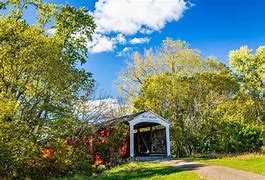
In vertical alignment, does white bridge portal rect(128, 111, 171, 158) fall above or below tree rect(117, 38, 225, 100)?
below

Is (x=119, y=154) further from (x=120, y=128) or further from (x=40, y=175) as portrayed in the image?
(x=40, y=175)

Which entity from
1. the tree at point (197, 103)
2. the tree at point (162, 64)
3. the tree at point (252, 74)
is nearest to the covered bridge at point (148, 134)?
the tree at point (197, 103)

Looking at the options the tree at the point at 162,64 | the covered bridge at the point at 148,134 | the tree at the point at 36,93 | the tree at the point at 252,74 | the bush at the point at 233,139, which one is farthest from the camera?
the tree at the point at 252,74

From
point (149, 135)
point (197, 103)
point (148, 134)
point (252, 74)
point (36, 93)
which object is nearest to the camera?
point (36, 93)

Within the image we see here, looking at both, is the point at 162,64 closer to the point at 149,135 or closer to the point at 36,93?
the point at 149,135

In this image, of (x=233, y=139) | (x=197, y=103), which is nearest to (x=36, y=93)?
(x=233, y=139)

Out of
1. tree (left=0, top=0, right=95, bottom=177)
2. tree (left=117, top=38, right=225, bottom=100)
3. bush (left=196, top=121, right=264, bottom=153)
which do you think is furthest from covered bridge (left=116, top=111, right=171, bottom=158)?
tree (left=117, top=38, right=225, bottom=100)

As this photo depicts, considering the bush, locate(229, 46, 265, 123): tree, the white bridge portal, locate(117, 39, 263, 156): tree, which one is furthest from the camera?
locate(229, 46, 265, 123): tree

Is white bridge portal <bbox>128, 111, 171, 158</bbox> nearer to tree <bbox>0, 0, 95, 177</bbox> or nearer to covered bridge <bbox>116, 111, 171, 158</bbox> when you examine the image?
covered bridge <bbox>116, 111, 171, 158</bbox>

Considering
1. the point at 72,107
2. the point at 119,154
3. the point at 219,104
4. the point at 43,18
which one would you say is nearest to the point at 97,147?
the point at 119,154

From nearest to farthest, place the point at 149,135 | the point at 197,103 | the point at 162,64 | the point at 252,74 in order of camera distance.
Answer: the point at 149,135 → the point at 197,103 → the point at 162,64 → the point at 252,74

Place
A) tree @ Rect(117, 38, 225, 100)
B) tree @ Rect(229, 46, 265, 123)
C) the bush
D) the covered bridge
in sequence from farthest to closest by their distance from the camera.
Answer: tree @ Rect(229, 46, 265, 123) < tree @ Rect(117, 38, 225, 100) < the bush < the covered bridge

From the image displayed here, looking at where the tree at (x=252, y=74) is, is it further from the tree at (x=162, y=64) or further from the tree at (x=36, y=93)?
the tree at (x=36, y=93)

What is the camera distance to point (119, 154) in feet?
76.5
